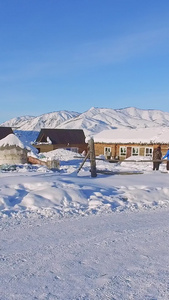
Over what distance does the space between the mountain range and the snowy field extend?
95159 millimetres

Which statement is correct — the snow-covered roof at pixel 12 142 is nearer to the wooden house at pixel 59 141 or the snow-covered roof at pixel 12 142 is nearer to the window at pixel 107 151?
the window at pixel 107 151

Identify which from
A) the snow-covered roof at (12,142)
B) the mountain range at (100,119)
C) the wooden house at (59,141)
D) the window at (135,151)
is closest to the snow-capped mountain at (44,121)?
the mountain range at (100,119)

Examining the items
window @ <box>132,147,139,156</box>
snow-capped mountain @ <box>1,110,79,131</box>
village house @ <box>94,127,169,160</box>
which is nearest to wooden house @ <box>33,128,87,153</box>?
village house @ <box>94,127,169,160</box>

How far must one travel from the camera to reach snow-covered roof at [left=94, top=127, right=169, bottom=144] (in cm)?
3130

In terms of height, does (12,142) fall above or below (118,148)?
above

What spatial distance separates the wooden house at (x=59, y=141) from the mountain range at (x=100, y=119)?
53.8 m

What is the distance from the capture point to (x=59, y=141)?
4728 centimetres

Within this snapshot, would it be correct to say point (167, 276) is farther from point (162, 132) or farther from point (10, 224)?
point (162, 132)

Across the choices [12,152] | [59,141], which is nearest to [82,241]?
[12,152]

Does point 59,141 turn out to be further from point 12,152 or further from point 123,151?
point 12,152

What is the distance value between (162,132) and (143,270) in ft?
99.1

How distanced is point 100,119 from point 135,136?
9845 cm

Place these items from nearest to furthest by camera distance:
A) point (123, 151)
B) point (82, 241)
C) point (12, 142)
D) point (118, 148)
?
point (82, 241), point (12, 142), point (123, 151), point (118, 148)

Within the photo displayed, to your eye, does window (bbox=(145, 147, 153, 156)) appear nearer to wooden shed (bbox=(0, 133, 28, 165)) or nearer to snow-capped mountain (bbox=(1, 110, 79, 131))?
wooden shed (bbox=(0, 133, 28, 165))
